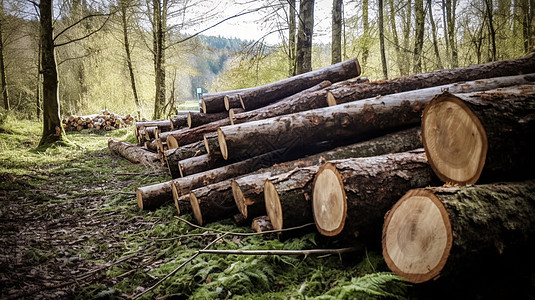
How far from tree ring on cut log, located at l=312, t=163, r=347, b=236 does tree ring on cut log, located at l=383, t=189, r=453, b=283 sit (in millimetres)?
390

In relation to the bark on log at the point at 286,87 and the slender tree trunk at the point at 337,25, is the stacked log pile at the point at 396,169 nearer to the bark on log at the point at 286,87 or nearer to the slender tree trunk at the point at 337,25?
the bark on log at the point at 286,87

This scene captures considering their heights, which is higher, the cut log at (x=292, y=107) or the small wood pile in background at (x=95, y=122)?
the small wood pile in background at (x=95, y=122)

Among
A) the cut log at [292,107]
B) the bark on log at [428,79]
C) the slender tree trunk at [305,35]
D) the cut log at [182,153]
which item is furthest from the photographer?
the slender tree trunk at [305,35]

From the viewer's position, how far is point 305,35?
6773 mm

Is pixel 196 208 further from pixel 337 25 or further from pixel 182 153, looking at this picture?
pixel 337 25

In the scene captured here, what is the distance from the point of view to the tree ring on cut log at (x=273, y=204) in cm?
239

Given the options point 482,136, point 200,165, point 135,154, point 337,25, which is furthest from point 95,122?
point 482,136

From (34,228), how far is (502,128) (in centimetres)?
468

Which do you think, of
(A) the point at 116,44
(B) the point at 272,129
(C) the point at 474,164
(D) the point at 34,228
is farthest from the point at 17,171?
(A) the point at 116,44

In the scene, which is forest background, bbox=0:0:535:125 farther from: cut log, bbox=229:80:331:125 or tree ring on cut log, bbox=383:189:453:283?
tree ring on cut log, bbox=383:189:453:283

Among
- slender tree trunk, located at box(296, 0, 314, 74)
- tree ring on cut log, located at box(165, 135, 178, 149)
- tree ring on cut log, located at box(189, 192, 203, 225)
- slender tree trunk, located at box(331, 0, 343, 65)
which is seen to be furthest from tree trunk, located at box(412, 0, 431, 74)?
tree ring on cut log, located at box(189, 192, 203, 225)

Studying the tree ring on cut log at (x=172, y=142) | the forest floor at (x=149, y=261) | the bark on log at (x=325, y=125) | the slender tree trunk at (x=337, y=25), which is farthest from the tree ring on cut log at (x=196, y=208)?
the slender tree trunk at (x=337, y=25)

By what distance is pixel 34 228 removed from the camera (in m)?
3.24

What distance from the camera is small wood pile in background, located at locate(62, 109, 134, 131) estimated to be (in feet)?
40.9
